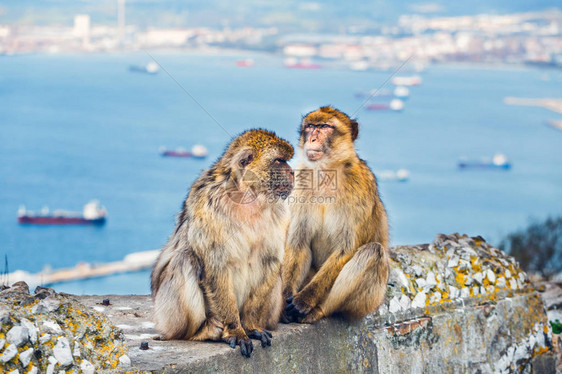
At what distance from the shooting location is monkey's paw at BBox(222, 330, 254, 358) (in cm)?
354

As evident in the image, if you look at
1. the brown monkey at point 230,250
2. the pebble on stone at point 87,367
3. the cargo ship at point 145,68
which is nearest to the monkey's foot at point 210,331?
the brown monkey at point 230,250

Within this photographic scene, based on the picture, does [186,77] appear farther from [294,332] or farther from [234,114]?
[294,332]

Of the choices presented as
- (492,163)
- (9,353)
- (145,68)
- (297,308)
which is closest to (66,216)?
(145,68)

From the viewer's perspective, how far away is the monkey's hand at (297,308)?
13.6 ft

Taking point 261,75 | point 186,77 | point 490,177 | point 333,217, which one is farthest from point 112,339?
point 490,177

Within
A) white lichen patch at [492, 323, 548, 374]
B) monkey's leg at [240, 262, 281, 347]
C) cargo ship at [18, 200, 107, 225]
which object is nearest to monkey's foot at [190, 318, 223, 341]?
monkey's leg at [240, 262, 281, 347]

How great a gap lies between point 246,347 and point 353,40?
194 ft

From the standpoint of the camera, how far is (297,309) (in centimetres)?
417

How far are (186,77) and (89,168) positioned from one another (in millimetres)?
16875

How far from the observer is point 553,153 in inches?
2958

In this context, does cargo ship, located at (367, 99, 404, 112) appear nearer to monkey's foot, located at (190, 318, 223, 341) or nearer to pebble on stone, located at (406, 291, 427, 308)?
pebble on stone, located at (406, 291, 427, 308)

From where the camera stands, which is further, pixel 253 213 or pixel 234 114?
pixel 234 114

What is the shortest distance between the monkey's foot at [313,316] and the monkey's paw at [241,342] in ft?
1.93

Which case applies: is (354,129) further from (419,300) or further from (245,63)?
(245,63)
